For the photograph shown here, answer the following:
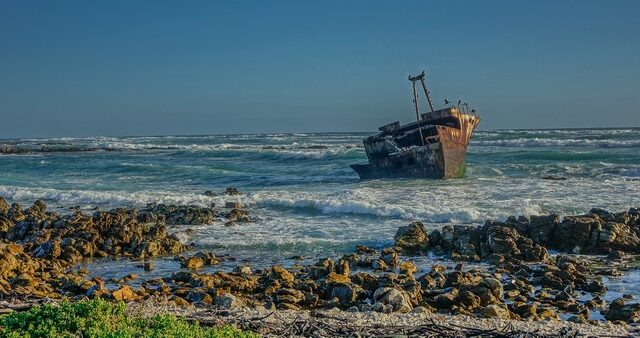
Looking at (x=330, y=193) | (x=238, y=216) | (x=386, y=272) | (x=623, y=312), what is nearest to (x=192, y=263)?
(x=386, y=272)

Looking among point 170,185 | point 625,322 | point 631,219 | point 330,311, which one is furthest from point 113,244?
point 170,185

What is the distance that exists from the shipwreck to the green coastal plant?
66.0 feet

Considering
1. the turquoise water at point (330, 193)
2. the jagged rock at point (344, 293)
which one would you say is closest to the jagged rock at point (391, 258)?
the turquoise water at point (330, 193)

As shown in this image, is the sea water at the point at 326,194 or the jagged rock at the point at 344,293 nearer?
the jagged rock at the point at 344,293

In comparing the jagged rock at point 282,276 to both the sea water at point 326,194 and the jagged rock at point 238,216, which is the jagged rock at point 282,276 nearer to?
the sea water at point 326,194

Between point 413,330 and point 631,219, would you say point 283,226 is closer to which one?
point 631,219

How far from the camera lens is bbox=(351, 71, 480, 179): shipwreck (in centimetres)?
2441

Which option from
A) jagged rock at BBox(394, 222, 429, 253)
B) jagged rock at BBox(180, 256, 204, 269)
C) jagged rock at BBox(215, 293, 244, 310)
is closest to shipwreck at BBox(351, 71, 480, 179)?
jagged rock at BBox(394, 222, 429, 253)

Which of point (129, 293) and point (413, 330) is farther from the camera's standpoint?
point (129, 293)

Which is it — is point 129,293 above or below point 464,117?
below

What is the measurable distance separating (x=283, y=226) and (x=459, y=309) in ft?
25.9

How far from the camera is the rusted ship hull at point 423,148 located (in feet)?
80.1

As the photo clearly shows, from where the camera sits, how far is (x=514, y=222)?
12047 millimetres

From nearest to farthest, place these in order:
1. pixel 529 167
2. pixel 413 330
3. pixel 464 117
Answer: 1. pixel 413 330
2. pixel 464 117
3. pixel 529 167
